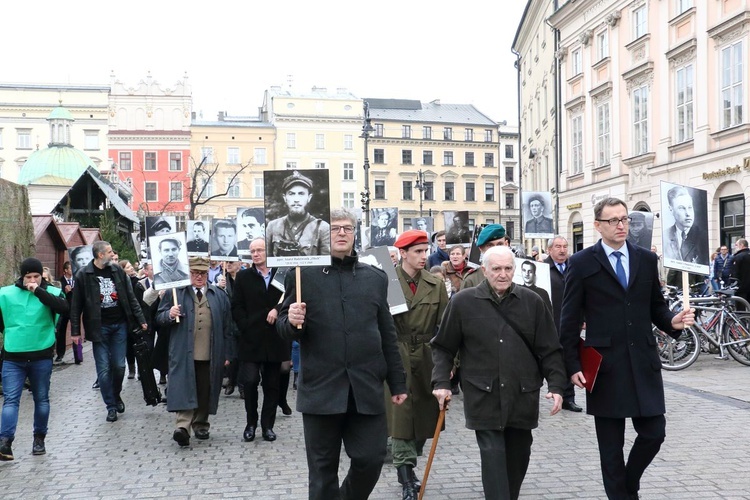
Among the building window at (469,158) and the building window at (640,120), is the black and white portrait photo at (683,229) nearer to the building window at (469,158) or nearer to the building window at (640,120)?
the building window at (640,120)

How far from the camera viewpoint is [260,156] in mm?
85500

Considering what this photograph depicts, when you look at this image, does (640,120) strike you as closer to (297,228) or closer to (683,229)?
(683,229)

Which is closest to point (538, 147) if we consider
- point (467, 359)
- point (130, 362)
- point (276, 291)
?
point (130, 362)

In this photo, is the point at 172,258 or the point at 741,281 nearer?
the point at 172,258

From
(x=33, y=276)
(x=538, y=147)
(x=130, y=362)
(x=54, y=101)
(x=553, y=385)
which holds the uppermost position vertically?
(x=54, y=101)

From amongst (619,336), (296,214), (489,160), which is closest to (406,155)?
(489,160)

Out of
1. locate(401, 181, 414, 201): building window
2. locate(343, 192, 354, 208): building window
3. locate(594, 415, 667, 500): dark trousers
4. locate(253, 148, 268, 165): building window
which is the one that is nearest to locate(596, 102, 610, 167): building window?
locate(594, 415, 667, 500): dark trousers

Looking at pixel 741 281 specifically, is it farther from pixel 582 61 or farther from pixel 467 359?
pixel 582 61

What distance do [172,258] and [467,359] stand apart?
480 centimetres

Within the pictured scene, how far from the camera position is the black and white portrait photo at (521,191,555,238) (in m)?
15.6

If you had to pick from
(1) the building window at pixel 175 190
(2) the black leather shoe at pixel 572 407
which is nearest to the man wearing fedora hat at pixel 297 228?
(2) the black leather shoe at pixel 572 407

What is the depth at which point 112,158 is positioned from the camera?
81.6 m

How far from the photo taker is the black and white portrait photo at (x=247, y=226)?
606 inches

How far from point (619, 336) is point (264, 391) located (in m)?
4.42
